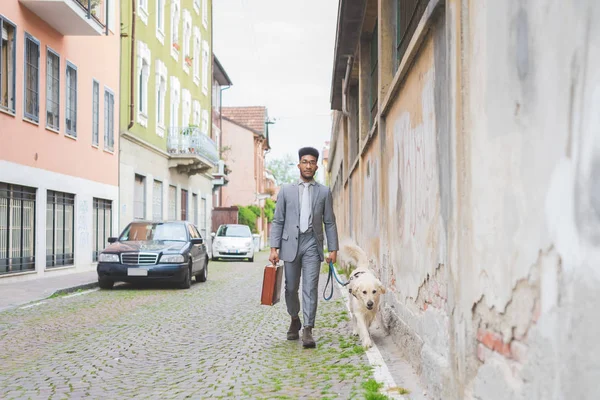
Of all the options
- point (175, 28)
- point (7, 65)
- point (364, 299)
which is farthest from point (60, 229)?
point (175, 28)

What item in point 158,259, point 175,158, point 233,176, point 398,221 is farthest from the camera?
point 233,176

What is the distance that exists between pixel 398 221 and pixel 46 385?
4.09 metres

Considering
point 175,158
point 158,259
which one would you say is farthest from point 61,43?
point 175,158

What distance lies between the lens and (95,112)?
2316cm

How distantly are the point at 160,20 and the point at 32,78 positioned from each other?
14.4m

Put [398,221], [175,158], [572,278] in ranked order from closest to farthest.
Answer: [572,278], [398,221], [175,158]

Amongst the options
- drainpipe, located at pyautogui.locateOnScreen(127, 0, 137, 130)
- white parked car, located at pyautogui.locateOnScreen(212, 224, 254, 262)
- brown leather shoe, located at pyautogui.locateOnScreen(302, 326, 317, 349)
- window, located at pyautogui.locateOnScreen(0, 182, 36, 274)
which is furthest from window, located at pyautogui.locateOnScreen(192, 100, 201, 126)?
brown leather shoe, located at pyautogui.locateOnScreen(302, 326, 317, 349)

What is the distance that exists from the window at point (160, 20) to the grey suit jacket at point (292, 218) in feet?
81.4

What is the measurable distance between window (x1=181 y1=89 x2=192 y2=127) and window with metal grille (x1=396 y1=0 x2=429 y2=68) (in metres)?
28.3

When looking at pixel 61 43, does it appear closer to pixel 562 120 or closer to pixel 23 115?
pixel 23 115

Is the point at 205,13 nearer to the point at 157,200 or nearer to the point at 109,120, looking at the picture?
the point at 157,200

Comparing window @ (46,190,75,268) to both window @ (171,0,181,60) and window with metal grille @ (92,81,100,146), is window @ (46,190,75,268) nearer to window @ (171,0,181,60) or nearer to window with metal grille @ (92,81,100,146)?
window with metal grille @ (92,81,100,146)

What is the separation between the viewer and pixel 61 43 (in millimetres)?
20078

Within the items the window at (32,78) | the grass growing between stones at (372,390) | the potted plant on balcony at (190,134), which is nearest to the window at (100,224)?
the window at (32,78)
